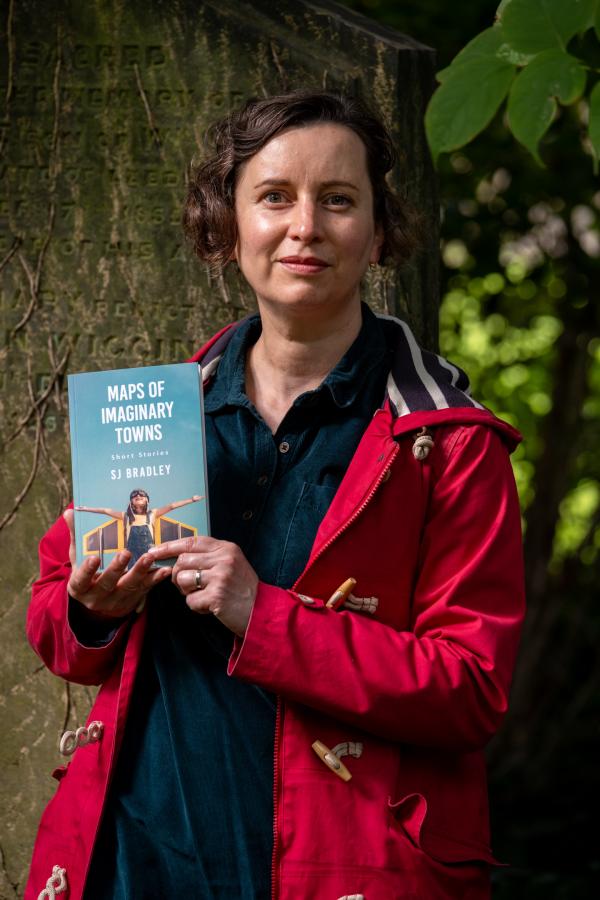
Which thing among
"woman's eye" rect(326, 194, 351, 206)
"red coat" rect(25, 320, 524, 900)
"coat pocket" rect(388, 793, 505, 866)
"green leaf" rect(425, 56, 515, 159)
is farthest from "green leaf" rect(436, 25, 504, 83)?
"coat pocket" rect(388, 793, 505, 866)

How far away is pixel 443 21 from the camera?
20.5ft

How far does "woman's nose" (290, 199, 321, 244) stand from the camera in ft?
8.60

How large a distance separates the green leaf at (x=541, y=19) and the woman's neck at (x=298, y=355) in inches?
27.1

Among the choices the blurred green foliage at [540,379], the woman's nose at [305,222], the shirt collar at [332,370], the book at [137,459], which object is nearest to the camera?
the book at [137,459]

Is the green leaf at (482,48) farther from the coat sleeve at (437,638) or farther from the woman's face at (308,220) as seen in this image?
the coat sleeve at (437,638)

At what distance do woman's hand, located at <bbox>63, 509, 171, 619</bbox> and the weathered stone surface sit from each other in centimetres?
139

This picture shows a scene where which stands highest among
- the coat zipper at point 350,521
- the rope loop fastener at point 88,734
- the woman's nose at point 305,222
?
the woman's nose at point 305,222

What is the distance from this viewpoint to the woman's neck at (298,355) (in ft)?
9.14

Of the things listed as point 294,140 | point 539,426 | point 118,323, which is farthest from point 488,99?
point 539,426

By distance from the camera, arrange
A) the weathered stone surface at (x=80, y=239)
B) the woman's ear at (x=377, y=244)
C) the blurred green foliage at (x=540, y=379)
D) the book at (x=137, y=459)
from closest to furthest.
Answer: the book at (x=137, y=459)
the woman's ear at (x=377, y=244)
the weathered stone surface at (x=80, y=239)
the blurred green foliage at (x=540, y=379)

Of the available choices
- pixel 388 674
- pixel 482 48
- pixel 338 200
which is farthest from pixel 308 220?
pixel 388 674

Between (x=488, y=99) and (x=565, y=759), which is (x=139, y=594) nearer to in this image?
(x=488, y=99)

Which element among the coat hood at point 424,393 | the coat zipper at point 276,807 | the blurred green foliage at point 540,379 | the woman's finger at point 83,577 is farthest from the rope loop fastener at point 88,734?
the blurred green foliage at point 540,379

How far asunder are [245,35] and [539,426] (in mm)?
4191
